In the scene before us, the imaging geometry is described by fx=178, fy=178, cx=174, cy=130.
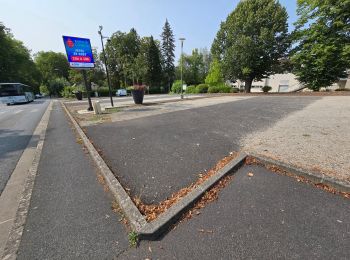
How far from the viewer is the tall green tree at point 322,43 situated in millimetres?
19406

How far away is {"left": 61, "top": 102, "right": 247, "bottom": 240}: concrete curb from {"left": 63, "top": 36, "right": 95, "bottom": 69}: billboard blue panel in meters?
10.1

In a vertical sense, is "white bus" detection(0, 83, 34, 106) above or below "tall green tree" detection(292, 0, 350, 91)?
below

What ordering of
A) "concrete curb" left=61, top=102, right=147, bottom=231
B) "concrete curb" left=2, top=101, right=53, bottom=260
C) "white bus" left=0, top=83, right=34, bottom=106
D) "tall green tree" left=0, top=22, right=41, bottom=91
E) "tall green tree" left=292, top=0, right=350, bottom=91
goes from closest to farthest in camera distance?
"concrete curb" left=2, top=101, right=53, bottom=260
"concrete curb" left=61, top=102, right=147, bottom=231
"tall green tree" left=292, top=0, right=350, bottom=91
"white bus" left=0, top=83, right=34, bottom=106
"tall green tree" left=0, top=22, right=41, bottom=91

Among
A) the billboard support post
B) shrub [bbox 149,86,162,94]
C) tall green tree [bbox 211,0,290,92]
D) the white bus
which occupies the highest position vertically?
tall green tree [bbox 211,0,290,92]

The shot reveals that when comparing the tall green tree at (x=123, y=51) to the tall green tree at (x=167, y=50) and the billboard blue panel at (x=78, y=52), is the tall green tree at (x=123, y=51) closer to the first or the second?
the tall green tree at (x=167, y=50)

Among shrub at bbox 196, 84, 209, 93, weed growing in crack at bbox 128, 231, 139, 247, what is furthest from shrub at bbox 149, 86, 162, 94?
weed growing in crack at bbox 128, 231, 139, 247

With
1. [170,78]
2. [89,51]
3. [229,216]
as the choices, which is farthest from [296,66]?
[170,78]

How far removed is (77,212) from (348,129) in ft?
25.8

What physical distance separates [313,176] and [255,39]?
27.0 meters

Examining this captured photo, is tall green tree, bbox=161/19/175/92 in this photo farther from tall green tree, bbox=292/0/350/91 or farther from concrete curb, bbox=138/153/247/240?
concrete curb, bbox=138/153/247/240

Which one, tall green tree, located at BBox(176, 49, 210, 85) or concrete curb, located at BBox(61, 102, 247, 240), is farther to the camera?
tall green tree, located at BBox(176, 49, 210, 85)

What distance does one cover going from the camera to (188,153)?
4410 millimetres

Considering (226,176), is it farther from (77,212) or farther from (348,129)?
(348,129)

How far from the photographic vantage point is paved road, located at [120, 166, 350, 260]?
71.1 inches
